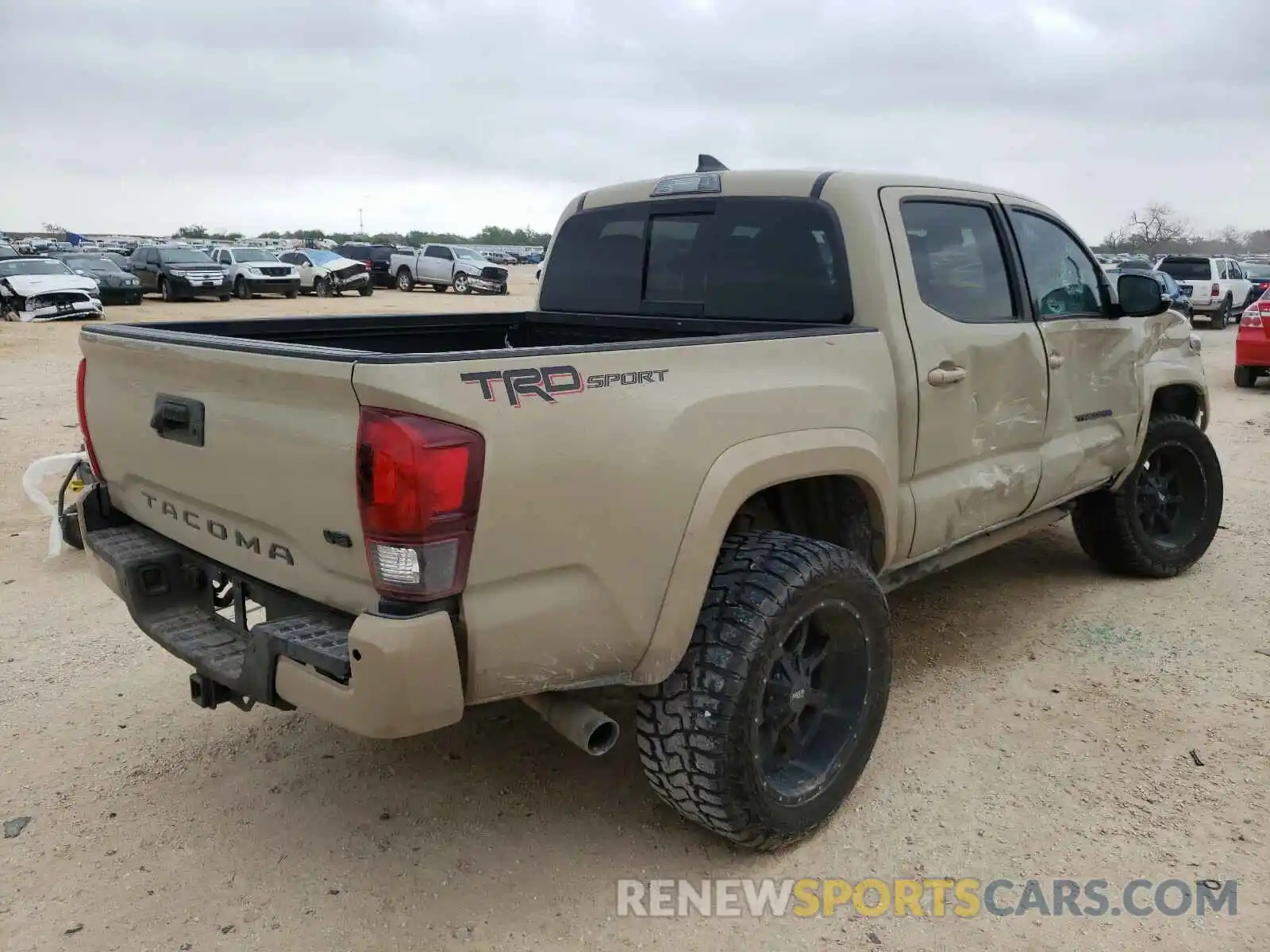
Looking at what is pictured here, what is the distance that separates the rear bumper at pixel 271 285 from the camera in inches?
1019

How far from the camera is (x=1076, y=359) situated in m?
4.21

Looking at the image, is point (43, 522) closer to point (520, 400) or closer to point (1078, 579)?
point (520, 400)

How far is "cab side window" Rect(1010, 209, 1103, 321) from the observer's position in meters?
4.07

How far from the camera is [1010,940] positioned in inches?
99.8

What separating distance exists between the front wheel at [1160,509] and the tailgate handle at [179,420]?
4.11m

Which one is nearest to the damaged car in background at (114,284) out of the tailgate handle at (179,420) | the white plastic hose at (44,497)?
the white plastic hose at (44,497)

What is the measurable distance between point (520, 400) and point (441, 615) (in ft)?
1.68

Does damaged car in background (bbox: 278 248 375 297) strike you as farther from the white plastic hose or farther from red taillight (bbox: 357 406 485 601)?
red taillight (bbox: 357 406 485 601)

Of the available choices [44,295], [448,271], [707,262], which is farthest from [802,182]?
[448,271]

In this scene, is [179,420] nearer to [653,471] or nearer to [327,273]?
[653,471]

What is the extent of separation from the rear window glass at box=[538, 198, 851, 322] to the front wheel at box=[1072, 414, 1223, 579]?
2372 millimetres

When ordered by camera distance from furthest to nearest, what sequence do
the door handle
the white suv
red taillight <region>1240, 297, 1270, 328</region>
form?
the white suv
red taillight <region>1240, 297, 1270, 328</region>
the door handle

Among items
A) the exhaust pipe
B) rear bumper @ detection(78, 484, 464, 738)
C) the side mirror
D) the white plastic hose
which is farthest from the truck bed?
the white plastic hose

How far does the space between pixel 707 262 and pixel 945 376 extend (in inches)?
38.7
